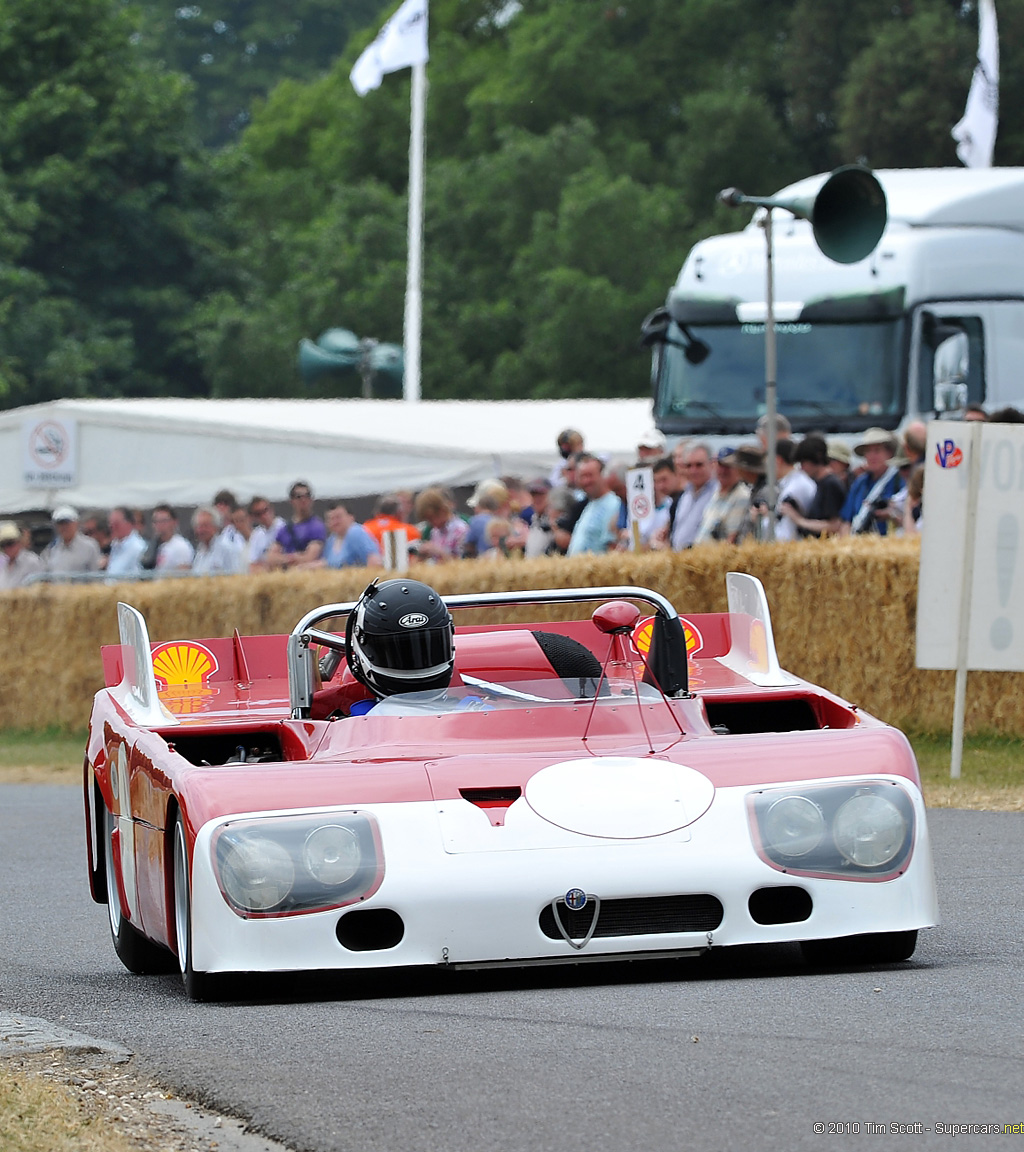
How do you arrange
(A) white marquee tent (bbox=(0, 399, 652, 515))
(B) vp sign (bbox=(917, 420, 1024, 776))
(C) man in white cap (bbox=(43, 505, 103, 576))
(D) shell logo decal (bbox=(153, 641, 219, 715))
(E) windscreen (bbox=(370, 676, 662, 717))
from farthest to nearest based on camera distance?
(A) white marquee tent (bbox=(0, 399, 652, 515)), (C) man in white cap (bbox=(43, 505, 103, 576)), (B) vp sign (bbox=(917, 420, 1024, 776)), (D) shell logo decal (bbox=(153, 641, 219, 715)), (E) windscreen (bbox=(370, 676, 662, 717))

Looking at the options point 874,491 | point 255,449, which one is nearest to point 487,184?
point 255,449

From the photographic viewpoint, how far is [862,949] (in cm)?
571

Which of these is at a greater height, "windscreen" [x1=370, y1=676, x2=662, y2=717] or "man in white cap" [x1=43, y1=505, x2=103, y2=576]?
"windscreen" [x1=370, y1=676, x2=662, y2=717]

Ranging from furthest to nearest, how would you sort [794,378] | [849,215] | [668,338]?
[668,338] < [794,378] < [849,215]

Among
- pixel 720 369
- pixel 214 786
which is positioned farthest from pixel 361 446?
pixel 214 786

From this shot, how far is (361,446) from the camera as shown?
23.5 meters

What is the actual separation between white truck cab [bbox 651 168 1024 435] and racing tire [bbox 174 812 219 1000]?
11689mm

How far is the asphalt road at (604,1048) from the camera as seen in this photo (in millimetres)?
3883

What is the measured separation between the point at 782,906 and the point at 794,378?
483 inches

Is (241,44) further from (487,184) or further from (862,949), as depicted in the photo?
(862,949)

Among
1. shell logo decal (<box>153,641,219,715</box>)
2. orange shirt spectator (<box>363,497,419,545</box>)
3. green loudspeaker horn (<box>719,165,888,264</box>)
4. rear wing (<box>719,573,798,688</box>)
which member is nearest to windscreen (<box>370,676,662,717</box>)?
rear wing (<box>719,573,798,688</box>)

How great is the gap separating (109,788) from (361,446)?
650 inches

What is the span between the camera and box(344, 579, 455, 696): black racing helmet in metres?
6.58

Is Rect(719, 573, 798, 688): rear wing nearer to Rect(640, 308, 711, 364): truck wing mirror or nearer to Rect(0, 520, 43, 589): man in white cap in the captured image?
Rect(640, 308, 711, 364): truck wing mirror
